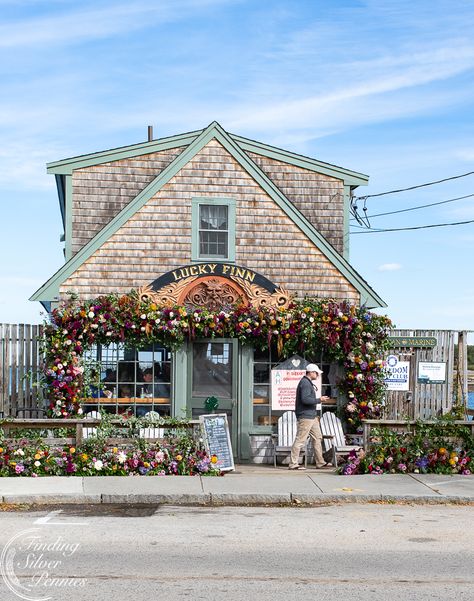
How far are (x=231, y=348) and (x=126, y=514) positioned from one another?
6.68 m

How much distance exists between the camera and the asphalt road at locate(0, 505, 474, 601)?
7.74 meters

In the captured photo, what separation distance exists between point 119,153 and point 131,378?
4331 millimetres

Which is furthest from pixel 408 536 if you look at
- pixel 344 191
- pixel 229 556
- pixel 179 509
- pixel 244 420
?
pixel 344 191

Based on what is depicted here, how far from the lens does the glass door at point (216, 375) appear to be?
18.1 meters

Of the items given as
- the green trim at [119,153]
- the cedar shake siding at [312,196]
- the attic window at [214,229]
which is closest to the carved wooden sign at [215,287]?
the attic window at [214,229]

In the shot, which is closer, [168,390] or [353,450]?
[353,450]

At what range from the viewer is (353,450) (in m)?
16.0

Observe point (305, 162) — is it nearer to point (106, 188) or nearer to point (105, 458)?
point (106, 188)

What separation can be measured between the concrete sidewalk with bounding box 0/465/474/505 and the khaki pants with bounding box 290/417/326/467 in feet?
5.26

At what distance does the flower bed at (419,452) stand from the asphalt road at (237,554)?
9.61 feet

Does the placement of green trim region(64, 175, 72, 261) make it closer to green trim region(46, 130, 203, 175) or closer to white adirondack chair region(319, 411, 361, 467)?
green trim region(46, 130, 203, 175)

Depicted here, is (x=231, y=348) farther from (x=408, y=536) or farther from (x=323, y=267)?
(x=408, y=536)

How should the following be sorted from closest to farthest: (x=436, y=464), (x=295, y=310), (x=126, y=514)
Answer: (x=126, y=514)
(x=436, y=464)
(x=295, y=310)

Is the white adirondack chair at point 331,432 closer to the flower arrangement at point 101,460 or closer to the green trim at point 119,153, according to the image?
the flower arrangement at point 101,460
